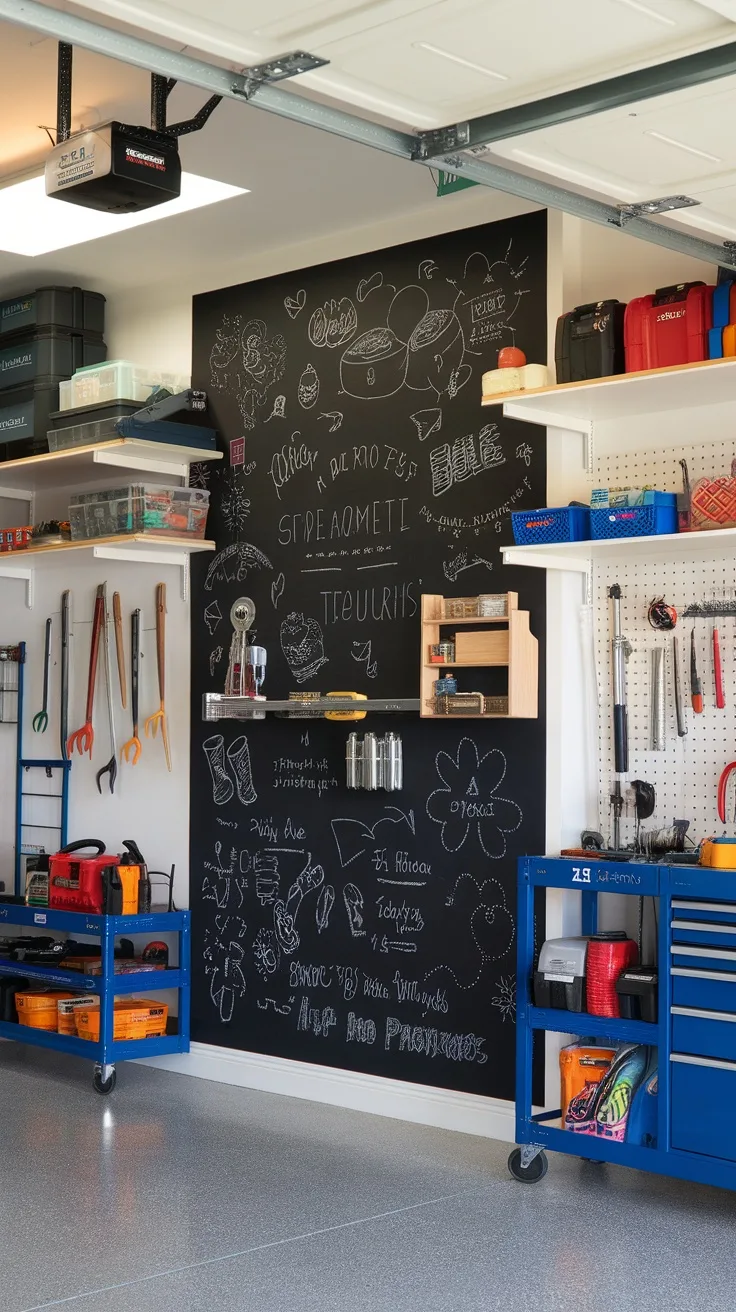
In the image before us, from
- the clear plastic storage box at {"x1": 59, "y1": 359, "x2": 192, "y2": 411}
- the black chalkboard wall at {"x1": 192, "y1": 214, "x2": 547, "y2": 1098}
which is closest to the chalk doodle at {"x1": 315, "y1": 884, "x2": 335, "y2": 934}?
the black chalkboard wall at {"x1": 192, "y1": 214, "x2": 547, "y2": 1098}

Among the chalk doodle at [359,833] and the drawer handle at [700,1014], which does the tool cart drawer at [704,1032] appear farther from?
the chalk doodle at [359,833]

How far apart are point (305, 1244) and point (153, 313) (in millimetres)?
4222

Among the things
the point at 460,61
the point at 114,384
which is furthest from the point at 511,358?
the point at 460,61

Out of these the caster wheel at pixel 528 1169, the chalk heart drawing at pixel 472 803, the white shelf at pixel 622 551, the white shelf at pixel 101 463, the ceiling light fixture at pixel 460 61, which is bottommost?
the caster wheel at pixel 528 1169

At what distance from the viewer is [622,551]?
192 inches

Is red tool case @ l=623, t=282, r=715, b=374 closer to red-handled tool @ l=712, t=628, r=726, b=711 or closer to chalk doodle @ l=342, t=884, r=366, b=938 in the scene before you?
red-handled tool @ l=712, t=628, r=726, b=711

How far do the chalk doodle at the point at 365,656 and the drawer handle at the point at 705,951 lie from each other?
72.3 inches

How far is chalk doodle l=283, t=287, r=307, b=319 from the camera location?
6.04 metres

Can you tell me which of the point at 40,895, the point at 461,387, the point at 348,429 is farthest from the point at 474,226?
the point at 40,895

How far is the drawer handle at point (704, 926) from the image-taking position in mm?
4180

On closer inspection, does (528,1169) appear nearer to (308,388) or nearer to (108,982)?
(108,982)

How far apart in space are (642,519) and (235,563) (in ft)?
7.40

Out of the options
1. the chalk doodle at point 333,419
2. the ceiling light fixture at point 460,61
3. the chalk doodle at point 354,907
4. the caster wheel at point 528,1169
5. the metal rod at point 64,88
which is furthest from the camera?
the chalk doodle at point 333,419

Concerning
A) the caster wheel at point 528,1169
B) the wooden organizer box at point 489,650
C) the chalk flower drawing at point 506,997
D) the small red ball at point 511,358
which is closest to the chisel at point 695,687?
the wooden organizer box at point 489,650
